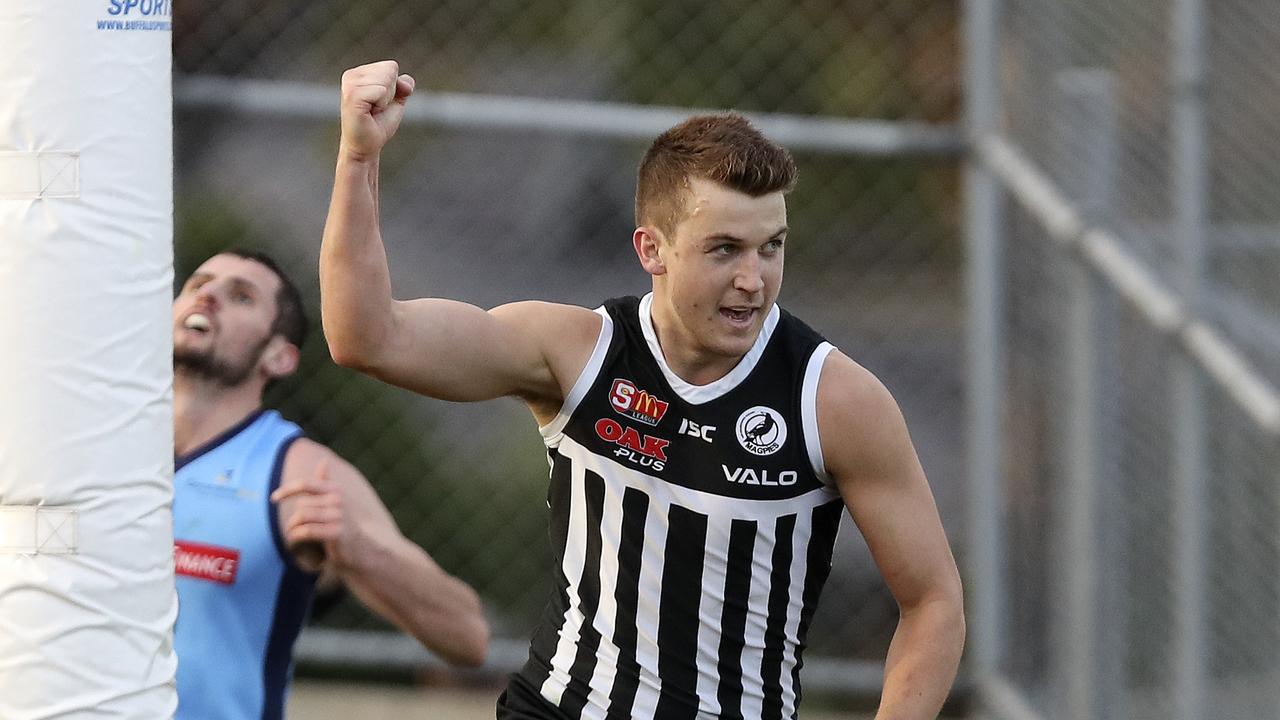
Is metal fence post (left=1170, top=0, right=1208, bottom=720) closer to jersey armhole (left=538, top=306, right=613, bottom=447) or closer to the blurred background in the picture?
the blurred background

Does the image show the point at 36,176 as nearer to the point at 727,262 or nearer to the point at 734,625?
the point at 727,262

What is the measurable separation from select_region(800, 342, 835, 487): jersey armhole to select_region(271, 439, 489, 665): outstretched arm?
1165 millimetres

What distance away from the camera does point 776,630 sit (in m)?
3.50

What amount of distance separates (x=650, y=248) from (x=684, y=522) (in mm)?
562

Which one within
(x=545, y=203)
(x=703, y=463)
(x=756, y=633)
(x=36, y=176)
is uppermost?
(x=545, y=203)

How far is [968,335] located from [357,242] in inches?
160

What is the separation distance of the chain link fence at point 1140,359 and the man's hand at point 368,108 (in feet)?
7.90

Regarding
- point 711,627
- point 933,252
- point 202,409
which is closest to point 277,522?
point 202,409

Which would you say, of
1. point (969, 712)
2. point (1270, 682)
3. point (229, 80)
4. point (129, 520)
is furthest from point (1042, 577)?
point (129, 520)

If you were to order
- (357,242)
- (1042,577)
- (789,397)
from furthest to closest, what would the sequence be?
(1042,577) < (789,397) < (357,242)

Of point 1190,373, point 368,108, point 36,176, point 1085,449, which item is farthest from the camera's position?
point 1085,449

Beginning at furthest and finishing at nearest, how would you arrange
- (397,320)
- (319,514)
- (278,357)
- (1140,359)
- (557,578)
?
1. (1140,359)
2. (278,357)
3. (319,514)
4. (557,578)
5. (397,320)

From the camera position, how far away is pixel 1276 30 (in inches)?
198

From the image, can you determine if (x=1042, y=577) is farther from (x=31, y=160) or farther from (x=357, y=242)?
(x=31, y=160)
